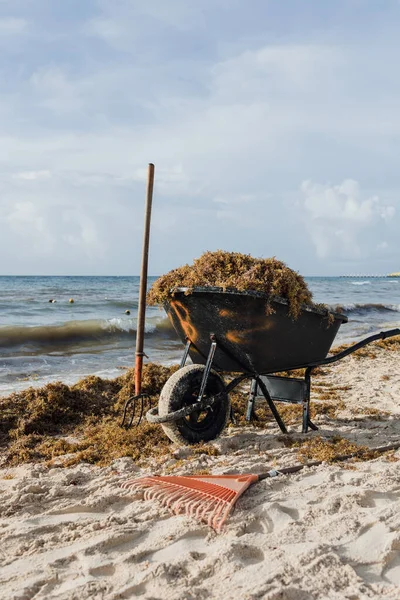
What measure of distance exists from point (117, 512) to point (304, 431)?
1.97 meters

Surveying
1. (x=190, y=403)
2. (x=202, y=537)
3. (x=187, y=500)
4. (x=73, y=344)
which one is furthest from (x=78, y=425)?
(x=73, y=344)

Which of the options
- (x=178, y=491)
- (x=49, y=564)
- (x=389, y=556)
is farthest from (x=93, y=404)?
(x=389, y=556)

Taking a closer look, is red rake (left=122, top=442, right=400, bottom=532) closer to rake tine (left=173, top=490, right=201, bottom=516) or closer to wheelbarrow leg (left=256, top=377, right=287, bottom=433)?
rake tine (left=173, top=490, right=201, bottom=516)

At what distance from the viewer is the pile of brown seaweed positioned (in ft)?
11.8

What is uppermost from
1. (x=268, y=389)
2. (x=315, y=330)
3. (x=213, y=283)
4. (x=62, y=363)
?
A: (x=213, y=283)

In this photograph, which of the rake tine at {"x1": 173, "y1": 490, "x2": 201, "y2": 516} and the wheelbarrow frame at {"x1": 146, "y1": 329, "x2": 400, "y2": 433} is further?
the wheelbarrow frame at {"x1": 146, "y1": 329, "x2": 400, "y2": 433}

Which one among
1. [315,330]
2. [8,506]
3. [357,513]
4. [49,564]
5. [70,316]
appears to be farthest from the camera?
[70,316]

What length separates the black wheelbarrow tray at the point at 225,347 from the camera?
3541 millimetres

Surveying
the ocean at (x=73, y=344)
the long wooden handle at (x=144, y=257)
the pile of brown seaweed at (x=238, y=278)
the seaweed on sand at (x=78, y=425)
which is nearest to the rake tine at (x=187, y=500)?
the seaweed on sand at (x=78, y=425)

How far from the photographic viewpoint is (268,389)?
4.28 metres

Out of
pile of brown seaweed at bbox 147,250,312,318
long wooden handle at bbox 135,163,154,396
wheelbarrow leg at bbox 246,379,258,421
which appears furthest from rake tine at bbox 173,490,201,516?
wheelbarrow leg at bbox 246,379,258,421

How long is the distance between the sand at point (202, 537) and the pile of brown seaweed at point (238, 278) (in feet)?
3.78

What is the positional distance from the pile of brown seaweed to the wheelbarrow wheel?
0.62m

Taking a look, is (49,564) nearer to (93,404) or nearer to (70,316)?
(93,404)
